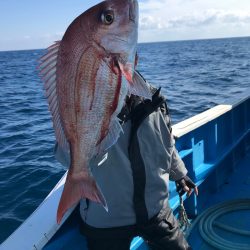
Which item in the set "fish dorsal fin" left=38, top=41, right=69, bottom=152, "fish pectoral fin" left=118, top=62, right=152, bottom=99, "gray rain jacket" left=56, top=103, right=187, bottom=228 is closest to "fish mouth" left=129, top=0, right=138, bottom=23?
"fish pectoral fin" left=118, top=62, right=152, bottom=99

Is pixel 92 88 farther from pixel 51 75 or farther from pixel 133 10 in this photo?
pixel 133 10

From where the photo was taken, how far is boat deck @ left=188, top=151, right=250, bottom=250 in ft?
11.9

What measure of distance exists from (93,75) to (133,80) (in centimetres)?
16

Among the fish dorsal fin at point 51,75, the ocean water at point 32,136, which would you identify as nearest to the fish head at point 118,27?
the fish dorsal fin at point 51,75

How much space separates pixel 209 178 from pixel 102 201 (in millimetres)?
3120

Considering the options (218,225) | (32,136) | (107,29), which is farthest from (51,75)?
(32,136)

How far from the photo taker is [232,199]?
425 cm

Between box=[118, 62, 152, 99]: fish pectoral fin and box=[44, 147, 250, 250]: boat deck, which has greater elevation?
box=[118, 62, 152, 99]: fish pectoral fin

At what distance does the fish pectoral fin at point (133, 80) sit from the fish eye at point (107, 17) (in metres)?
0.14

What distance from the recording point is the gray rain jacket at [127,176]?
87.5 inches

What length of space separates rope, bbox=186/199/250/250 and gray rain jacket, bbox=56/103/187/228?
4.53 feet

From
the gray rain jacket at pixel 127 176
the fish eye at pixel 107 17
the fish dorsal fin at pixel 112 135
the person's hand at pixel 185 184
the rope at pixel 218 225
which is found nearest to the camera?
the fish eye at pixel 107 17

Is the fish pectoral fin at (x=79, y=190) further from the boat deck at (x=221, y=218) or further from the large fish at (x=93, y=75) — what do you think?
the boat deck at (x=221, y=218)

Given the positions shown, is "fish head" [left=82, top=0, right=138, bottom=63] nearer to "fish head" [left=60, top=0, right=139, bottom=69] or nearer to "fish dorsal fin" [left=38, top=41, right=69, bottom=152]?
"fish head" [left=60, top=0, right=139, bottom=69]
